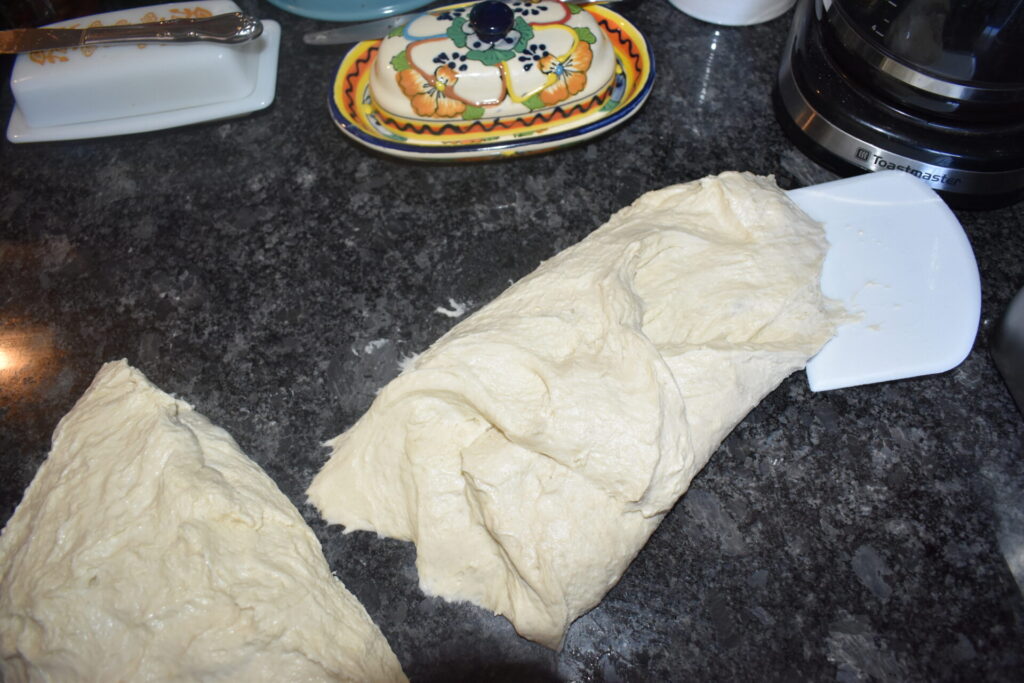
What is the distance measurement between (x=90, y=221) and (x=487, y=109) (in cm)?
A: 89

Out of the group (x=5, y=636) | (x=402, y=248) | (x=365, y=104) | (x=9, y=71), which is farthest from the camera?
(x=9, y=71)

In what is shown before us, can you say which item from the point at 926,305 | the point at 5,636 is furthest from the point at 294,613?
the point at 926,305

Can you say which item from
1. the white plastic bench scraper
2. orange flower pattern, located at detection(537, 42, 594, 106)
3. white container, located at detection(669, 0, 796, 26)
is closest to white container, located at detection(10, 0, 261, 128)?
orange flower pattern, located at detection(537, 42, 594, 106)

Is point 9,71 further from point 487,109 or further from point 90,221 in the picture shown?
point 487,109

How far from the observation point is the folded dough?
99 cm

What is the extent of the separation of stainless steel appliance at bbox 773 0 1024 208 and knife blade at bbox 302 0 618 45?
1.82 feet

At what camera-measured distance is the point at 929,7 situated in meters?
1.27

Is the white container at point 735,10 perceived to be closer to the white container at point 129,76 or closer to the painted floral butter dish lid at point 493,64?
the painted floral butter dish lid at point 493,64

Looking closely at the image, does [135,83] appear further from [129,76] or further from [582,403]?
[582,403]

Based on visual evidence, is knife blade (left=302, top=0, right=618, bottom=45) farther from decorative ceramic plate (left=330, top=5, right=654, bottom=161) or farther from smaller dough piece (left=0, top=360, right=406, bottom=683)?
smaller dough piece (left=0, top=360, right=406, bottom=683)

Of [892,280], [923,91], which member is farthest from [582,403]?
[923,91]

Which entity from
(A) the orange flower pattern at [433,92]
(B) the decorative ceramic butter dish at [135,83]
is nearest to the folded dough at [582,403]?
(A) the orange flower pattern at [433,92]

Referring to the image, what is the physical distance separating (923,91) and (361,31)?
1203 mm

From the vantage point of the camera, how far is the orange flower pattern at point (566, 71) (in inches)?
54.4
